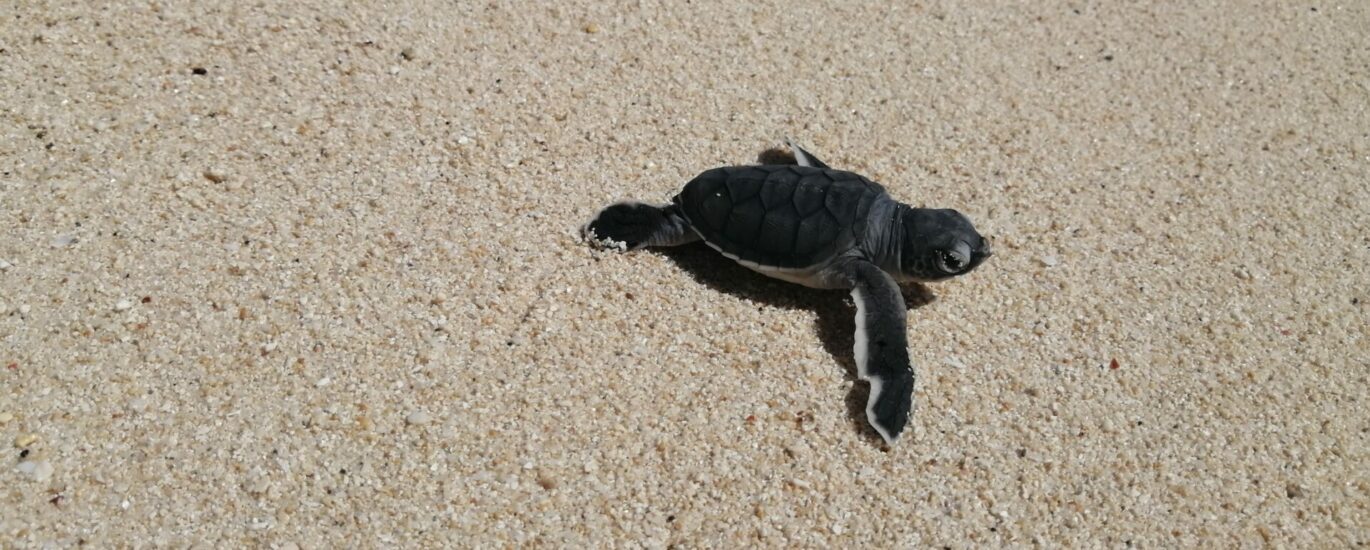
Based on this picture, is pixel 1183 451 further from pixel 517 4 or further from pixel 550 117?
pixel 517 4

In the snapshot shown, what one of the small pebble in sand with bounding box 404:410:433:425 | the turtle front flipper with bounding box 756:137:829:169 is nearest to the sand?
the small pebble in sand with bounding box 404:410:433:425

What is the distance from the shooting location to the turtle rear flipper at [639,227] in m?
2.39

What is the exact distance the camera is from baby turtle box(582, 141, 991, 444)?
226 centimetres

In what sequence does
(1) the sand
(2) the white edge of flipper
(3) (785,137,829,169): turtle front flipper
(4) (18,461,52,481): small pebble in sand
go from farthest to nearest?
(3) (785,137,829,169): turtle front flipper → (2) the white edge of flipper → (1) the sand → (4) (18,461,52,481): small pebble in sand

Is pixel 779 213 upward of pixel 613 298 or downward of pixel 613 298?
upward

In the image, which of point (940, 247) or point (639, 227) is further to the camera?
point (639, 227)

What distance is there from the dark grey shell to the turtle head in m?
0.13

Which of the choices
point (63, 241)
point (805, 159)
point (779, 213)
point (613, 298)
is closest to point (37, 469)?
point (63, 241)

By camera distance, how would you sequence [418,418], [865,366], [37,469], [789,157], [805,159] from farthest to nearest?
[789,157], [805,159], [865,366], [418,418], [37,469]

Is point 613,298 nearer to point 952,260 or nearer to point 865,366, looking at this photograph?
point 865,366

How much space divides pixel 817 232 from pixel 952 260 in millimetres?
332

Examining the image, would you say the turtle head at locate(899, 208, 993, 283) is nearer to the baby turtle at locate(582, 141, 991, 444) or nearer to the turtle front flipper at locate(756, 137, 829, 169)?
the baby turtle at locate(582, 141, 991, 444)

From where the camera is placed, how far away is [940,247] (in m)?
Answer: 2.26

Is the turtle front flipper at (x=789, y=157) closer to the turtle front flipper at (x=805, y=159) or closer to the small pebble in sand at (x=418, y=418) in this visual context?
the turtle front flipper at (x=805, y=159)
